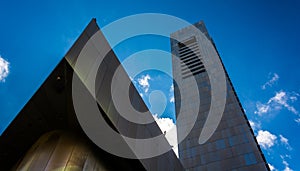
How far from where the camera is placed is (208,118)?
39812 mm

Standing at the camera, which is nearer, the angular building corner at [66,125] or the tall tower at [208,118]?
the angular building corner at [66,125]

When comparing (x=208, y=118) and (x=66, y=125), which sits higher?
(x=208, y=118)

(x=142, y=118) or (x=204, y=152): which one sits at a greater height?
(x=204, y=152)

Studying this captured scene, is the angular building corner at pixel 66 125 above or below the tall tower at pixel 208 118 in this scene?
below

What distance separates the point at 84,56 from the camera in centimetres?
695

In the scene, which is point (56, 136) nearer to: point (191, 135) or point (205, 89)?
point (191, 135)

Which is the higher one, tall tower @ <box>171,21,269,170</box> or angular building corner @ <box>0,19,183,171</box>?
tall tower @ <box>171,21,269,170</box>

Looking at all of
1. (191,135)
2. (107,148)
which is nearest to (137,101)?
A: (107,148)

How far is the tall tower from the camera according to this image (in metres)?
33.0

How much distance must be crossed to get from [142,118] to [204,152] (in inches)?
1117

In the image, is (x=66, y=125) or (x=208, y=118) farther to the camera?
(x=208, y=118)

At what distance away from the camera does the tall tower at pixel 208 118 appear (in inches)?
1299

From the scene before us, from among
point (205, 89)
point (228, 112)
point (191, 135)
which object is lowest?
point (191, 135)

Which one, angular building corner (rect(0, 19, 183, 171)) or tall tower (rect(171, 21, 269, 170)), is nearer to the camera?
angular building corner (rect(0, 19, 183, 171))
